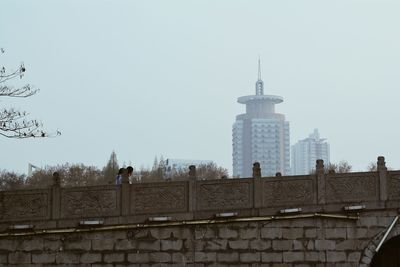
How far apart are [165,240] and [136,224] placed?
0.78 meters

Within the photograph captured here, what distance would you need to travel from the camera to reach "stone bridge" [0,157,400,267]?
1661 cm

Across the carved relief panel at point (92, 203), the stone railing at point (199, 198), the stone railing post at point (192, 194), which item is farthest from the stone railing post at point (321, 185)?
the carved relief panel at point (92, 203)

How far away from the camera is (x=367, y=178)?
16766 mm

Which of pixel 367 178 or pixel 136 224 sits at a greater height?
pixel 367 178

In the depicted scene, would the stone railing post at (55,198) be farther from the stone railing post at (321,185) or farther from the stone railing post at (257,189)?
the stone railing post at (321,185)

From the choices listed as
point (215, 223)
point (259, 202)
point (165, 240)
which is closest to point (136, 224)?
point (165, 240)

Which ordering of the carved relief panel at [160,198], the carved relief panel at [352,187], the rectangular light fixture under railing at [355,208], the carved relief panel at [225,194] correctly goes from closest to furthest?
the rectangular light fixture under railing at [355,208] → the carved relief panel at [352,187] → the carved relief panel at [225,194] → the carved relief panel at [160,198]

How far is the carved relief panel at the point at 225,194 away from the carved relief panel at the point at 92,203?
2.03 meters

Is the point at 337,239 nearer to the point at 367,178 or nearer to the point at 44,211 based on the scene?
the point at 367,178

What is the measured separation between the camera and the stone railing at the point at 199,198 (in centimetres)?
1673

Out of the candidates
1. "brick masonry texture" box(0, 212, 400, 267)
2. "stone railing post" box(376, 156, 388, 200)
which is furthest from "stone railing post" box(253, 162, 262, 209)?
"stone railing post" box(376, 156, 388, 200)

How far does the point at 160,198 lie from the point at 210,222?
1.31m

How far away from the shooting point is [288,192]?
55.5 feet

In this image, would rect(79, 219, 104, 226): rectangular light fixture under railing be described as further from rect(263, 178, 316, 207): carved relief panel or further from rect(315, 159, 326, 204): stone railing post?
rect(315, 159, 326, 204): stone railing post
